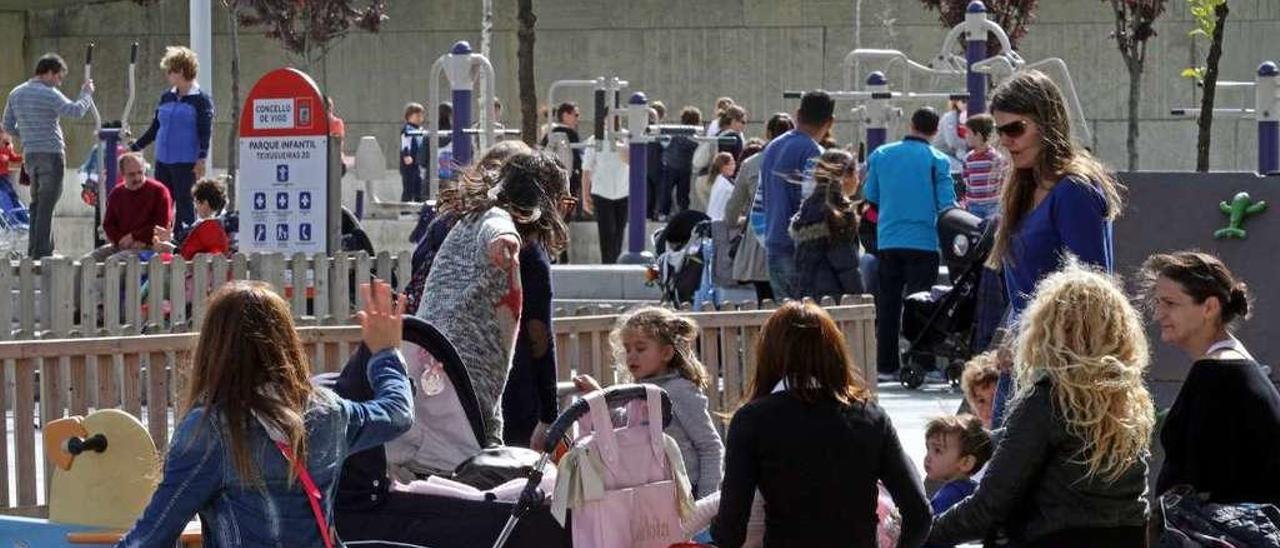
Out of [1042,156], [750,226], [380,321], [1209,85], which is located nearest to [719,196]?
[750,226]

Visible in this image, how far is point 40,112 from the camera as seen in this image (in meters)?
19.2

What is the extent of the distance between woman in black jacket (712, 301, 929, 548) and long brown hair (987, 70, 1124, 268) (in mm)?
1130

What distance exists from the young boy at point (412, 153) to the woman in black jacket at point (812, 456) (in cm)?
1789

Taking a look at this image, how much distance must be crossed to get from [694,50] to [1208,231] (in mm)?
25216

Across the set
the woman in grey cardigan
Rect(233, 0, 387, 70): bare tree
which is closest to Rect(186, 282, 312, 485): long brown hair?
the woman in grey cardigan

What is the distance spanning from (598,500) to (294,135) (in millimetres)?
7006

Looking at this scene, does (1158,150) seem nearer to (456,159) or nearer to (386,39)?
(386,39)

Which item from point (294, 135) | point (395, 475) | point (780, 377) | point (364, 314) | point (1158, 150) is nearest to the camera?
point (364, 314)

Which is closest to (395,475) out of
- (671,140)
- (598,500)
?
(598,500)

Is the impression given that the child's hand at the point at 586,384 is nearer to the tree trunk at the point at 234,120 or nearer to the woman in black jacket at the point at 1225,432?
the woman in black jacket at the point at 1225,432

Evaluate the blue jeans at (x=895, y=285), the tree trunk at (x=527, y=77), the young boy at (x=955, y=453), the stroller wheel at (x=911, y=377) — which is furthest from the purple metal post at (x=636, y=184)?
the young boy at (x=955, y=453)

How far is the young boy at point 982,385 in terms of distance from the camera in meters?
7.46

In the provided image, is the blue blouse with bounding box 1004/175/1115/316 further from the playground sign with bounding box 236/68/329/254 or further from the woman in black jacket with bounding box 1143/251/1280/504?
the playground sign with bounding box 236/68/329/254

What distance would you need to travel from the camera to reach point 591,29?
3403 centimetres
